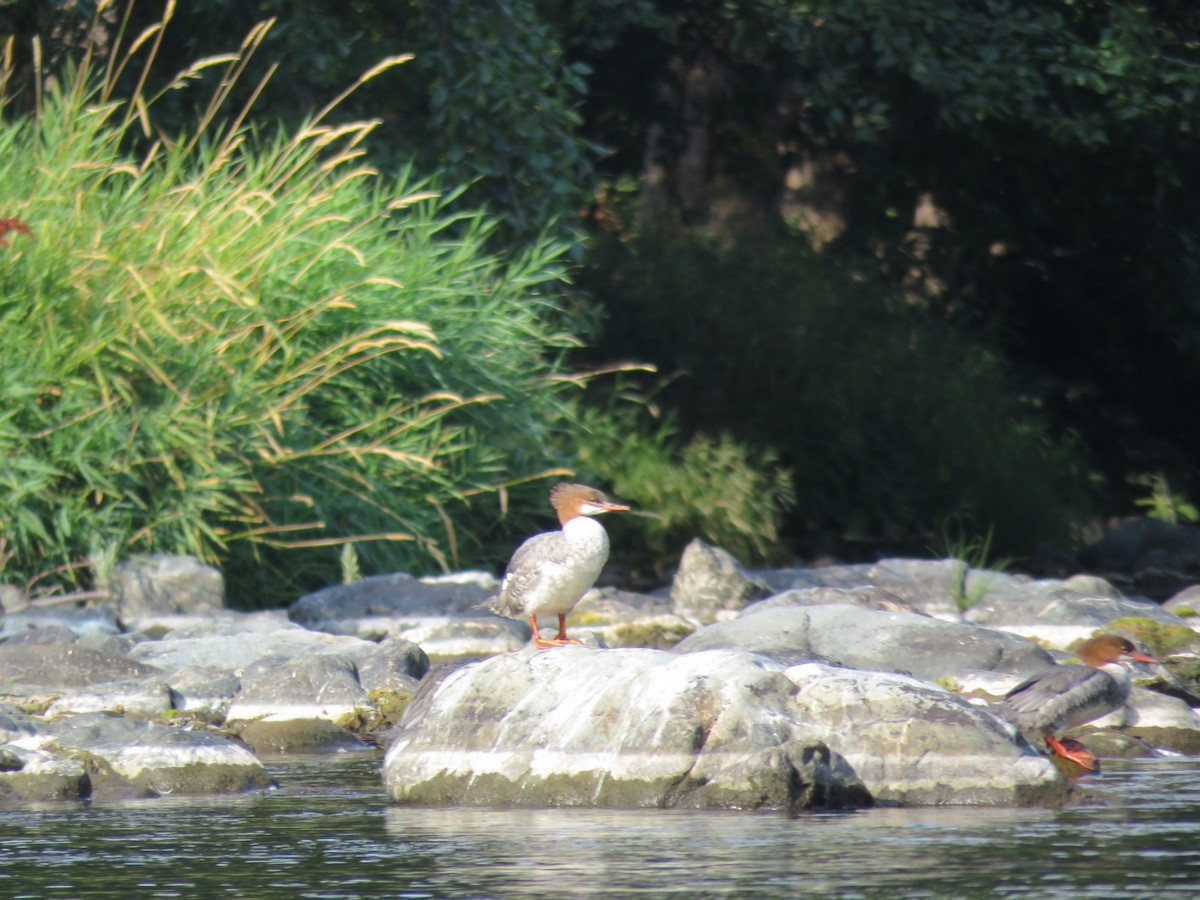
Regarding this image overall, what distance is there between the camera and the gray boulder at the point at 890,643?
6.76m

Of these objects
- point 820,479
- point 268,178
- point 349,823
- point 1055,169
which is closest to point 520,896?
point 349,823

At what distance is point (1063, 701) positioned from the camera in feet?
18.5

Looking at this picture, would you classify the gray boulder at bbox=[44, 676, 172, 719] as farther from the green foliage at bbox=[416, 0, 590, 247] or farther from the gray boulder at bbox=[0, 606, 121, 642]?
the green foliage at bbox=[416, 0, 590, 247]

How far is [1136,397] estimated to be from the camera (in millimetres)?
16594

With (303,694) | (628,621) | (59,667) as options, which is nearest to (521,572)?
(303,694)

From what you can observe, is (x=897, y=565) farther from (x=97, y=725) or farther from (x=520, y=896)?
(x=520, y=896)

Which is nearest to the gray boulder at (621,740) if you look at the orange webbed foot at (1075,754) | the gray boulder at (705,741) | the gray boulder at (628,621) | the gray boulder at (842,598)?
the gray boulder at (705,741)

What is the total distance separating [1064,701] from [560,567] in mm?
1546

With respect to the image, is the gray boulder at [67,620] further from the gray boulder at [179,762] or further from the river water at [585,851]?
the river water at [585,851]

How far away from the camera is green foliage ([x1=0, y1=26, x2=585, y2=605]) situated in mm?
8453

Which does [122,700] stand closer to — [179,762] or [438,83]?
[179,762]

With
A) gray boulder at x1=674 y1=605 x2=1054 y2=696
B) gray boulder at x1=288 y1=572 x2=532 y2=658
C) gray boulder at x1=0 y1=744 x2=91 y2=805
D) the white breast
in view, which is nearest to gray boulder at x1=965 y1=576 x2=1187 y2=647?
gray boulder at x1=674 y1=605 x2=1054 y2=696

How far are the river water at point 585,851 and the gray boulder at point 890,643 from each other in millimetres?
1681

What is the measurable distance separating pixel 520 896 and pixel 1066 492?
39.0ft
